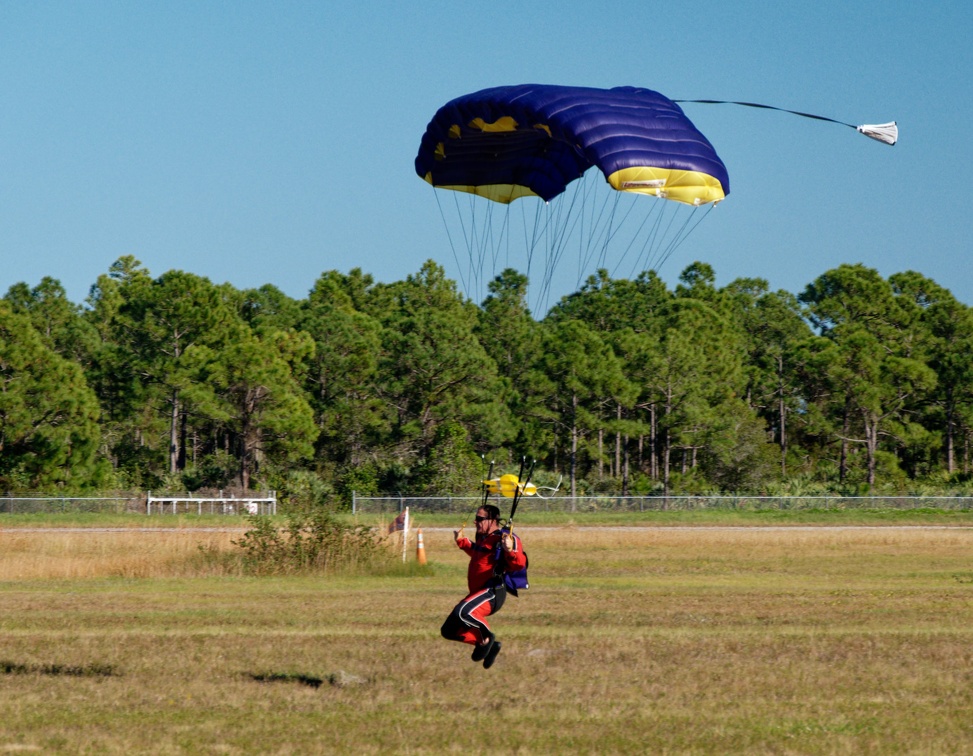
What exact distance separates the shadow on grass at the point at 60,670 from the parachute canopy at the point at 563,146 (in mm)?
8257

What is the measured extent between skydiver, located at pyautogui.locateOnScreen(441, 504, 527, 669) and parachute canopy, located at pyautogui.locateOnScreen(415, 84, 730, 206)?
509 cm

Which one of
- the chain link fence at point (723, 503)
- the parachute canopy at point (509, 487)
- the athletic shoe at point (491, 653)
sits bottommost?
the athletic shoe at point (491, 653)

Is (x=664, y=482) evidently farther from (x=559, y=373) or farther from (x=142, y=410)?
(x=142, y=410)

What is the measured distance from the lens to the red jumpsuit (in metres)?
12.7

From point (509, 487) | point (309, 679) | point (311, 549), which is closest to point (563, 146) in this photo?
point (309, 679)

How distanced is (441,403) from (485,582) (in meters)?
48.4

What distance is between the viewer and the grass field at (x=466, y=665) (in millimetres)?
10414

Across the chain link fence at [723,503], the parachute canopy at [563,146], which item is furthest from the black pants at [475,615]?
the chain link fence at [723,503]

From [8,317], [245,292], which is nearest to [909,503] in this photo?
[8,317]

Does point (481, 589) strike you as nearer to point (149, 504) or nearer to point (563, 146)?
point (563, 146)

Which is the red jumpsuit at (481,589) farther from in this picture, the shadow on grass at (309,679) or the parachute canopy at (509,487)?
the shadow on grass at (309,679)

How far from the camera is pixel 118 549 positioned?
106 feet

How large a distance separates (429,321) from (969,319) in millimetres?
35434

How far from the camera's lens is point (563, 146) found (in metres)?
19.4
